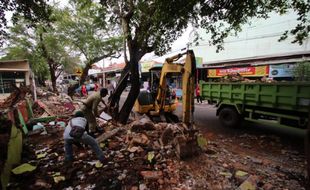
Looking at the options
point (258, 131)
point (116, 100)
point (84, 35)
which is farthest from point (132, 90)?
point (84, 35)

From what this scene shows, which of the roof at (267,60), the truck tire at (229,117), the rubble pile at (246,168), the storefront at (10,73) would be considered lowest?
the rubble pile at (246,168)

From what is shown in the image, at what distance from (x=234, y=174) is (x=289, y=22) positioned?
15560 mm

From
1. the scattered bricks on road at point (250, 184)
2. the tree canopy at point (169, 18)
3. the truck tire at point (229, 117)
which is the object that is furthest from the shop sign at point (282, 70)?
the scattered bricks on road at point (250, 184)

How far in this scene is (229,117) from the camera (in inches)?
264

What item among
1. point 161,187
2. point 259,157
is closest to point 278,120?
point 259,157

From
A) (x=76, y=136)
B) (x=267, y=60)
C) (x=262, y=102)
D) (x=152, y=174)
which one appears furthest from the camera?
(x=267, y=60)

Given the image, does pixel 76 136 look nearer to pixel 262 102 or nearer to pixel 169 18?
pixel 169 18

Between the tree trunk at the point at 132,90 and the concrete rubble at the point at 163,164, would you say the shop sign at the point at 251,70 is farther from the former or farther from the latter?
the tree trunk at the point at 132,90

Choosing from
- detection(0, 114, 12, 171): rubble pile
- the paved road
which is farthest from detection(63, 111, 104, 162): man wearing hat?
the paved road

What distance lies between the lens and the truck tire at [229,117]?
21.2ft

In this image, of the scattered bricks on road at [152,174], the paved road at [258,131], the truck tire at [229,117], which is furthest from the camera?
the truck tire at [229,117]

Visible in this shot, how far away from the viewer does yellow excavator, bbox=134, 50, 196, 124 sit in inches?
173

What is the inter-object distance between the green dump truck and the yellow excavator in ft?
6.42

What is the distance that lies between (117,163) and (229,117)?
477cm
